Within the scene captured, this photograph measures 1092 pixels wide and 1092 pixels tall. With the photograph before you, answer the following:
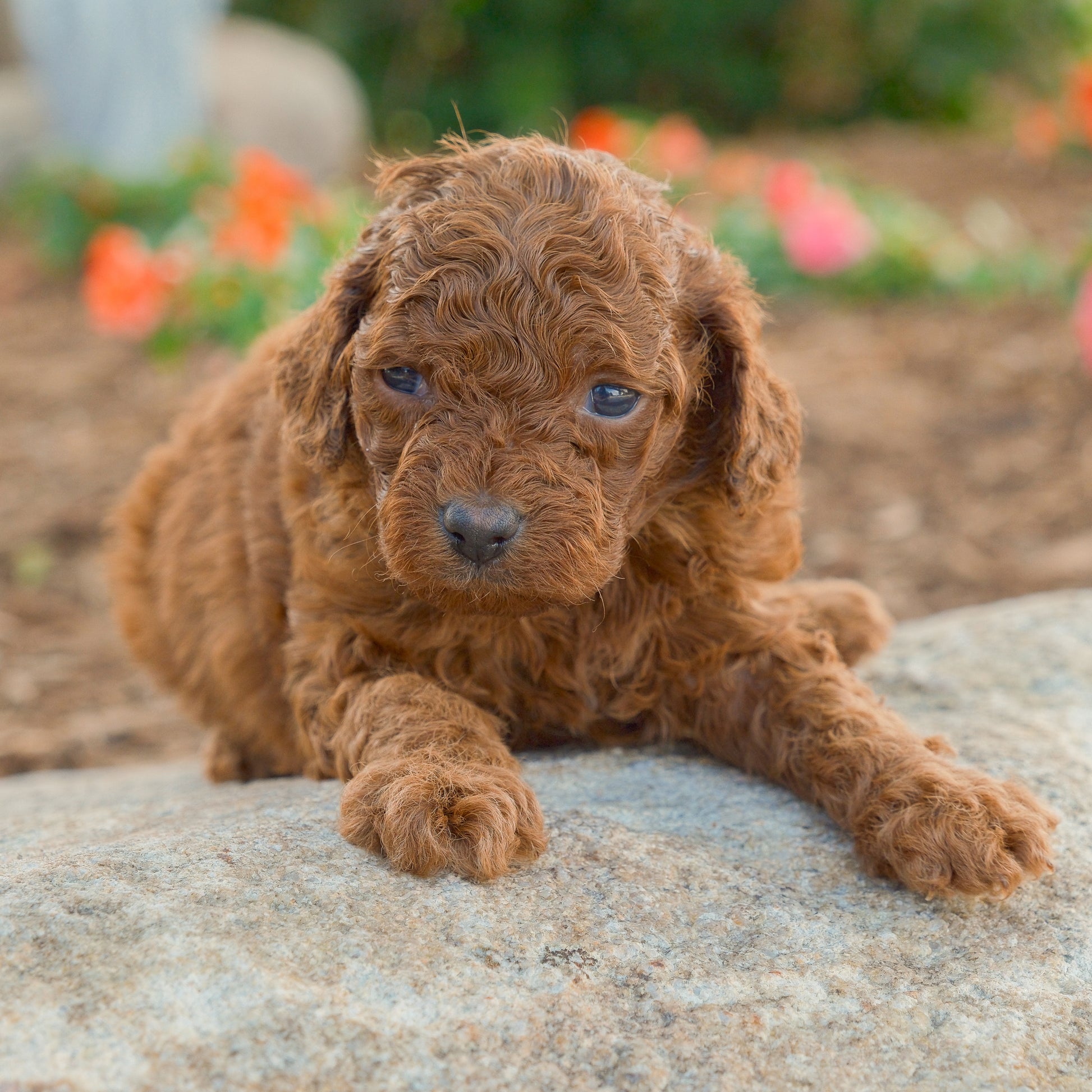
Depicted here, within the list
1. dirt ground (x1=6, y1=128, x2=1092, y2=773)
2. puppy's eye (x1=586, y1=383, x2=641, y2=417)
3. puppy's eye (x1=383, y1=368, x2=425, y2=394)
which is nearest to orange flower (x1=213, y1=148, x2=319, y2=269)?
dirt ground (x1=6, y1=128, x2=1092, y2=773)

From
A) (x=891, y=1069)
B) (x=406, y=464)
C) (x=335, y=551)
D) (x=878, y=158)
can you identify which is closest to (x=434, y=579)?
(x=406, y=464)

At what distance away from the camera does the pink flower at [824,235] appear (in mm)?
8023

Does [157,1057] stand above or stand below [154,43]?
below

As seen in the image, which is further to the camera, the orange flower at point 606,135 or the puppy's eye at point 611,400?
the orange flower at point 606,135

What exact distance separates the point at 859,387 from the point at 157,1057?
613 centimetres

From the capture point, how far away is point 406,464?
2.63 m

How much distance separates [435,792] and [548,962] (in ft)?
1.29

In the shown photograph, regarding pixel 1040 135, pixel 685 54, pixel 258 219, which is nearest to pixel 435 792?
pixel 258 219

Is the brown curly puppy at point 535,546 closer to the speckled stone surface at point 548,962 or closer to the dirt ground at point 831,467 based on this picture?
the speckled stone surface at point 548,962

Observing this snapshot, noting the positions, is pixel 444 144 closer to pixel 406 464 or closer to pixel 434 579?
pixel 406 464

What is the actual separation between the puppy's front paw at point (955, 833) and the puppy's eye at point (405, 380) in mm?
1309

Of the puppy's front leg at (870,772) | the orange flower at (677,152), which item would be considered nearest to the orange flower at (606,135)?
the orange flower at (677,152)

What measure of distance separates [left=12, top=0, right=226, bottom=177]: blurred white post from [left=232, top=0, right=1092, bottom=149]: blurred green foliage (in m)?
4.00

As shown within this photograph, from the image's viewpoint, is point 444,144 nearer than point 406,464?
No
